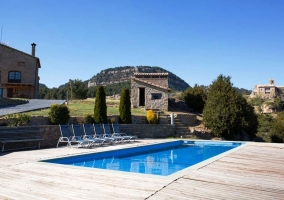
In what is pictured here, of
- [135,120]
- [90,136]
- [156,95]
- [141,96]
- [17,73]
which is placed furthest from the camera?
[17,73]

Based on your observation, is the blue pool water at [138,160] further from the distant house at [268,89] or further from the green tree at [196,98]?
the distant house at [268,89]

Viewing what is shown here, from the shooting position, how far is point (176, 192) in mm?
4031

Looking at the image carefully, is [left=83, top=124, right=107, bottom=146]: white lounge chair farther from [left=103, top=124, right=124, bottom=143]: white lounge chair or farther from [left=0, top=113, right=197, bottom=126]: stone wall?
[left=0, top=113, right=197, bottom=126]: stone wall

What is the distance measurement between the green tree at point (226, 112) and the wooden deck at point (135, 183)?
12884mm

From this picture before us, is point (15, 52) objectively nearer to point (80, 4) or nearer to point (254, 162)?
point (80, 4)

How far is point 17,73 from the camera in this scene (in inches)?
1241

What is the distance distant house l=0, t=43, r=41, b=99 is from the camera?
30969mm

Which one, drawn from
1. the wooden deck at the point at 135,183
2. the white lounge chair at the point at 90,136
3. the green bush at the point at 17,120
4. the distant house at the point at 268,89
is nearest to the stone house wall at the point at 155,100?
the white lounge chair at the point at 90,136

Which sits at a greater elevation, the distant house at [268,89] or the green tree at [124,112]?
the distant house at [268,89]

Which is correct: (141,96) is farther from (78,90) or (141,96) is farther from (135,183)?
(135,183)

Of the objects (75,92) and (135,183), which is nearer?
(135,183)

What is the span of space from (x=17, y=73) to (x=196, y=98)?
20.9 meters

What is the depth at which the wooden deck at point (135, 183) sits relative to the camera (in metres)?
3.90

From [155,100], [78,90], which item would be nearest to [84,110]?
[155,100]
